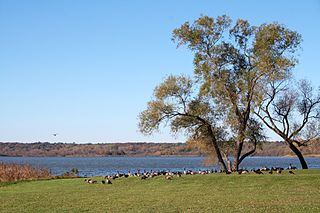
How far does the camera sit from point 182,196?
77.8 feet

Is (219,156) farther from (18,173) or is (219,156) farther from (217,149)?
(18,173)

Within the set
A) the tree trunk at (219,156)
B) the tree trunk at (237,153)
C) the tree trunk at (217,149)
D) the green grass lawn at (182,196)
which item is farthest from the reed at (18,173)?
the tree trunk at (237,153)

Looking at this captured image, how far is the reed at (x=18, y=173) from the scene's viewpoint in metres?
41.2

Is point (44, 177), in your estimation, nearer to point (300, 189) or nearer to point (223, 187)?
point (223, 187)

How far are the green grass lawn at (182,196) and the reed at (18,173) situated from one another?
895cm

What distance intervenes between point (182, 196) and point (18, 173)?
72.9 ft

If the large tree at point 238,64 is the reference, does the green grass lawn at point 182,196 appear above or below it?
below

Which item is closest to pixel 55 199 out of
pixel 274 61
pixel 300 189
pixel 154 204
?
pixel 154 204

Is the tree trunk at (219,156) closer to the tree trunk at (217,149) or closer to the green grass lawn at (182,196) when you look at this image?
the tree trunk at (217,149)

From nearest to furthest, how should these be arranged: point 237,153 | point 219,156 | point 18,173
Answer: point 18,173
point 237,153
point 219,156

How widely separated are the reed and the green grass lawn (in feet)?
29.4

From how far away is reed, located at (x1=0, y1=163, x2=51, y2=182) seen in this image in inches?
1624

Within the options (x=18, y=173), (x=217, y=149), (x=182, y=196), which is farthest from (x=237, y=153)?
(x=182, y=196)

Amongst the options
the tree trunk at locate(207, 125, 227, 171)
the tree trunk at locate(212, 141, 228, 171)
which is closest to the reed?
the tree trunk at locate(207, 125, 227, 171)
